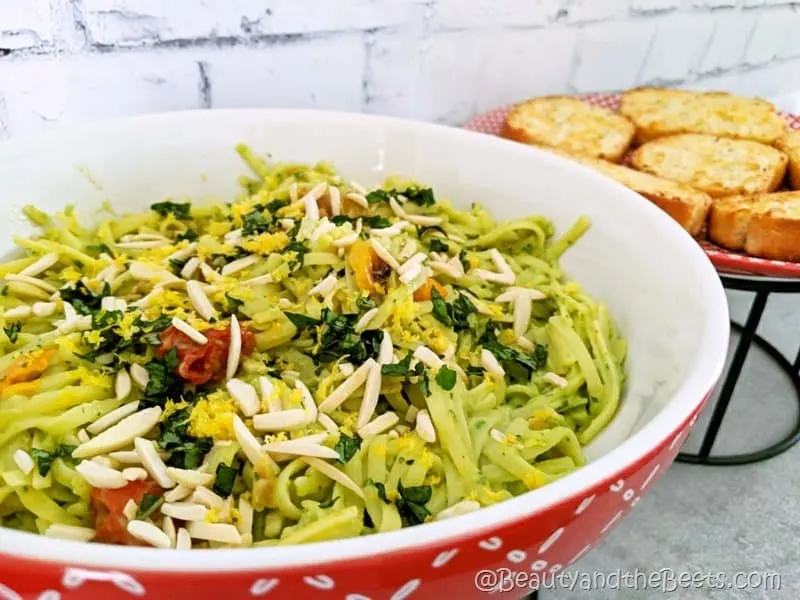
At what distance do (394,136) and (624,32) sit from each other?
112 cm

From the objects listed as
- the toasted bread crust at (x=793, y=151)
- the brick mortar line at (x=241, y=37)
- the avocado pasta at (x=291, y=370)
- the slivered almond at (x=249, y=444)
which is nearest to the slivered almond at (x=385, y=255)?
the avocado pasta at (x=291, y=370)

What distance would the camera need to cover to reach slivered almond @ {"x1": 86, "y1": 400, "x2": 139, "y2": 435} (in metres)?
0.93

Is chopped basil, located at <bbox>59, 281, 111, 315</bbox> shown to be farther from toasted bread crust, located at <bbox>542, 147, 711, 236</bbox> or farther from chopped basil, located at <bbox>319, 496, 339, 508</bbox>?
toasted bread crust, located at <bbox>542, 147, 711, 236</bbox>

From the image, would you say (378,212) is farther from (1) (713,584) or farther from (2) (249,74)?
(1) (713,584)

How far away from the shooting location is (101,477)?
2.76ft

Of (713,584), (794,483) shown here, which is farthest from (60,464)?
(794,483)

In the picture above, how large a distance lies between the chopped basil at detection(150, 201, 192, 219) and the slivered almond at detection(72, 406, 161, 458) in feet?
1.80

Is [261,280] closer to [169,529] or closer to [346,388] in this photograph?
[346,388]

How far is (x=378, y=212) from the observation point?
1371 mm

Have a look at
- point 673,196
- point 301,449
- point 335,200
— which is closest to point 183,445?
point 301,449

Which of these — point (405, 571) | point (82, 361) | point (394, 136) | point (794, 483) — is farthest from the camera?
point (794, 483)

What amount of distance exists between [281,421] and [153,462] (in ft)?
0.48

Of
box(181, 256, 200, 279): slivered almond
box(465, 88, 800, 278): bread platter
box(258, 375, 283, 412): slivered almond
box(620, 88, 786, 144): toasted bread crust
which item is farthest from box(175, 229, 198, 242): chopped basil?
box(620, 88, 786, 144): toasted bread crust

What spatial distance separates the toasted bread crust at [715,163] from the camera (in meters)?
1.87
